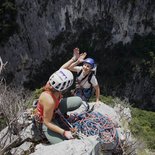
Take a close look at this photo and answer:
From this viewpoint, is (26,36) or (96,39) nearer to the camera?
(26,36)

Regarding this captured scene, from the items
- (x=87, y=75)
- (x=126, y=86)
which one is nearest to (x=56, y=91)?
(x=87, y=75)

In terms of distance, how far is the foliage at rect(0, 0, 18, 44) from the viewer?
33.3 meters

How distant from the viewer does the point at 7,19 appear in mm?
34531

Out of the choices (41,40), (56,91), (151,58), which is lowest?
(151,58)

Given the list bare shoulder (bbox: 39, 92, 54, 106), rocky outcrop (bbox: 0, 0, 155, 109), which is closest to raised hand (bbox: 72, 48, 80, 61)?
bare shoulder (bbox: 39, 92, 54, 106)

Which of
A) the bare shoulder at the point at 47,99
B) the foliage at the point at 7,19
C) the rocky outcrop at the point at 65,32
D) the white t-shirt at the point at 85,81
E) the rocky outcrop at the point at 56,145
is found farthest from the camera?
the rocky outcrop at the point at 65,32

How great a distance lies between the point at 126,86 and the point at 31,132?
34022 mm

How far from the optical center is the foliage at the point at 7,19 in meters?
33.3

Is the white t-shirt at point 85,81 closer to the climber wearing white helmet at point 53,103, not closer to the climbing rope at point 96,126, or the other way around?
→ the climbing rope at point 96,126

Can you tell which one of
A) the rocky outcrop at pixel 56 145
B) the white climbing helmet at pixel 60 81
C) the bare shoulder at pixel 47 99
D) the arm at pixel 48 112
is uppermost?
the white climbing helmet at pixel 60 81

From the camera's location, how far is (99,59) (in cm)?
4175

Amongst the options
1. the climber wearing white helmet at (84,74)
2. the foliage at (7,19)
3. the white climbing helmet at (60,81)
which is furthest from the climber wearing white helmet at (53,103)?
the foliage at (7,19)

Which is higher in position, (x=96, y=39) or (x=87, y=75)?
(x=87, y=75)

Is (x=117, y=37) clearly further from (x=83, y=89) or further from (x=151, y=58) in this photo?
(x=83, y=89)
